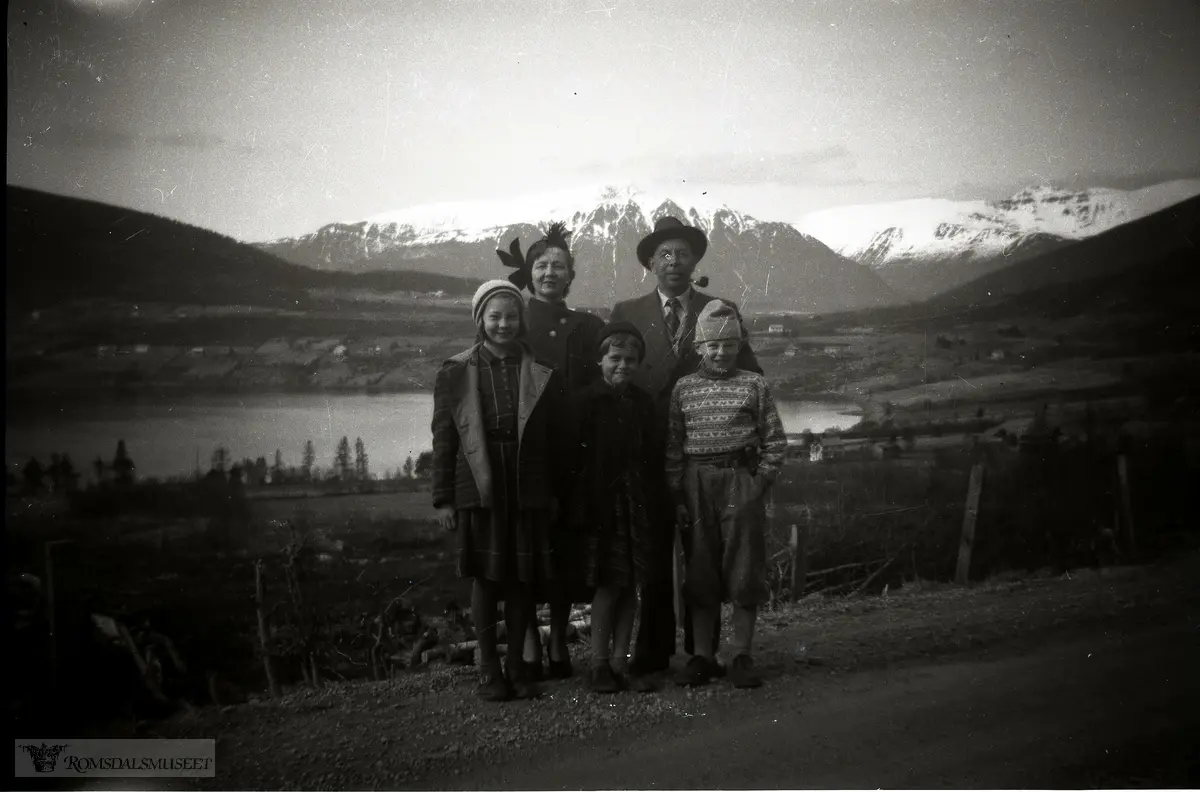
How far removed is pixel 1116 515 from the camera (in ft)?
17.0

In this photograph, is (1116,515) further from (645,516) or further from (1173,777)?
(645,516)

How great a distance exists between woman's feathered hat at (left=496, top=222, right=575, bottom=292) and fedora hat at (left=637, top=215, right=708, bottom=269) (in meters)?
0.36

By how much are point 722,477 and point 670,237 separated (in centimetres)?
120

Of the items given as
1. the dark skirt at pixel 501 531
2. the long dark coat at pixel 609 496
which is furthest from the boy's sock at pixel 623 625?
the dark skirt at pixel 501 531

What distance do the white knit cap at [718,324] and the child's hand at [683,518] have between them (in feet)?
2.53

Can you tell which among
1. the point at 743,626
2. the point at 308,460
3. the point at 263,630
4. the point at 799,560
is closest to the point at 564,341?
the point at 308,460

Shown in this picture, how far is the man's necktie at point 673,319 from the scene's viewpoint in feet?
14.8

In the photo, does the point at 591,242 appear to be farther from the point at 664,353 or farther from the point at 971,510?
the point at 971,510

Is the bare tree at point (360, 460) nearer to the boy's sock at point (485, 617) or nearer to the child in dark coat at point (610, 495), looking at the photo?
the boy's sock at point (485, 617)

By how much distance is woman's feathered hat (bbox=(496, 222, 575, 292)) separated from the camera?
4.43 m

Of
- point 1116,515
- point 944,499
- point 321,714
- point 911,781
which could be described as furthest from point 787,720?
point 1116,515

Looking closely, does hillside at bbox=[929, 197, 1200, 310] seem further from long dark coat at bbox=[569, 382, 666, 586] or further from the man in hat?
long dark coat at bbox=[569, 382, 666, 586]

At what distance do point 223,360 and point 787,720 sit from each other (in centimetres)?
324

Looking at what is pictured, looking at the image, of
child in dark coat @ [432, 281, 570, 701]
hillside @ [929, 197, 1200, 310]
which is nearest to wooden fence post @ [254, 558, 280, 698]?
child in dark coat @ [432, 281, 570, 701]
